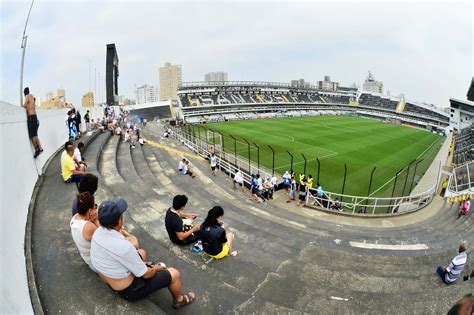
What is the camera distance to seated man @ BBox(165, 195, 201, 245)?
478 centimetres

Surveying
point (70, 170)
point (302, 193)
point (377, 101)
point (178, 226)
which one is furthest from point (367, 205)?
point (377, 101)

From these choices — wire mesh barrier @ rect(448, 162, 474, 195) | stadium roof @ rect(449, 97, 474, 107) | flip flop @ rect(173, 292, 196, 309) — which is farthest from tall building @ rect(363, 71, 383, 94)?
flip flop @ rect(173, 292, 196, 309)

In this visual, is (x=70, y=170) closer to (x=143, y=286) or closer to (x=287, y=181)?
(x=143, y=286)

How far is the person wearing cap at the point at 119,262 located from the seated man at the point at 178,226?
146cm

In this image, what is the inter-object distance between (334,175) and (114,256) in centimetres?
2126

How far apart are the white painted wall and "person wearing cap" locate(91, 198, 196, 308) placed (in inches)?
31.1

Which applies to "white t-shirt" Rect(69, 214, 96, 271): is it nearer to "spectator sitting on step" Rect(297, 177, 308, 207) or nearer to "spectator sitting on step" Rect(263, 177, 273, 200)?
"spectator sitting on step" Rect(263, 177, 273, 200)

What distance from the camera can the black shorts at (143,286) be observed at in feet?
10.7

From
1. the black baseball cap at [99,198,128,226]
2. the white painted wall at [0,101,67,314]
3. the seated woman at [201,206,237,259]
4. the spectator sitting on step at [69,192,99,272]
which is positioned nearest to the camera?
the white painted wall at [0,101,67,314]

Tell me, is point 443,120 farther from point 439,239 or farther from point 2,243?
Result: point 2,243

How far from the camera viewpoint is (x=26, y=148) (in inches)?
240

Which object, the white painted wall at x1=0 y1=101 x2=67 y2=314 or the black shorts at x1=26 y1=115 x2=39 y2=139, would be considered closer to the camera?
the white painted wall at x1=0 y1=101 x2=67 y2=314

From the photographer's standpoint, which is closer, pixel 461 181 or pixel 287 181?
pixel 287 181

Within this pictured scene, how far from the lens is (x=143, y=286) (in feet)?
10.8
